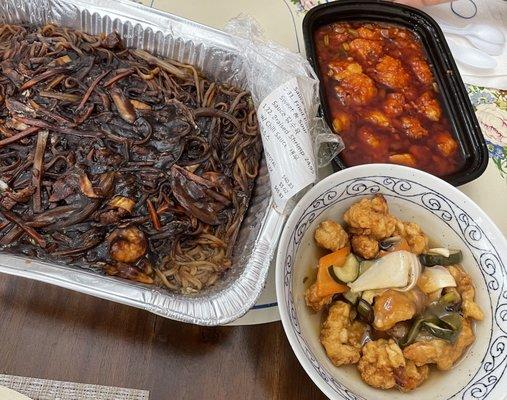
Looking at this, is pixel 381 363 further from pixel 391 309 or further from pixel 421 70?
pixel 421 70

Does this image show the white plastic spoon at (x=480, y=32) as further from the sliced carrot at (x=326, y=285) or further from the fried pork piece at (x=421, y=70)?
the sliced carrot at (x=326, y=285)

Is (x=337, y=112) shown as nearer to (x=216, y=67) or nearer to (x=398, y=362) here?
(x=216, y=67)

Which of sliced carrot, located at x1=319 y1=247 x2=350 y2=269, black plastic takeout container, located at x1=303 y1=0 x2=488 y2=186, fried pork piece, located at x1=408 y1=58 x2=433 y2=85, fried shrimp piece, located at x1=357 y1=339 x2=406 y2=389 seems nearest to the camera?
fried shrimp piece, located at x1=357 y1=339 x2=406 y2=389

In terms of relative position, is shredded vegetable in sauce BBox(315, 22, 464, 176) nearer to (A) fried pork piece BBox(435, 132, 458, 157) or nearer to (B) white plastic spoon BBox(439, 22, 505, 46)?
(A) fried pork piece BBox(435, 132, 458, 157)

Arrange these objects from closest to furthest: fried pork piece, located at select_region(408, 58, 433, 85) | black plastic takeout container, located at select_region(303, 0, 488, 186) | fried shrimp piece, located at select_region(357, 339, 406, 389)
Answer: fried shrimp piece, located at select_region(357, 339, 406, 389) < black plastic takeout container, located at select_region(303, 0, 488, 186) < fried pork piece, located at select_region(408, 58, 433, 85)

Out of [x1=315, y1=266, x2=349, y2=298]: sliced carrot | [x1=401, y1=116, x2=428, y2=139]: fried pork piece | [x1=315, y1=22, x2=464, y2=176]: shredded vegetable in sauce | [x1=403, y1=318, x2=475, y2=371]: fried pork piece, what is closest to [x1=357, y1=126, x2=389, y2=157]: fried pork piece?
[x1=315, y1=22, x2=464, y2=176]: shredded vegetable in sauce

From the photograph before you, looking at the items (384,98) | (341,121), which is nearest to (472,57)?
(384,98)

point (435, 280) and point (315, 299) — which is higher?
point (435, 280)

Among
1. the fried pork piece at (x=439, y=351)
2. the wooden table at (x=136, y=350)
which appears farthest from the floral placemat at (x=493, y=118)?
the wooden table at (x=136, y=350)
